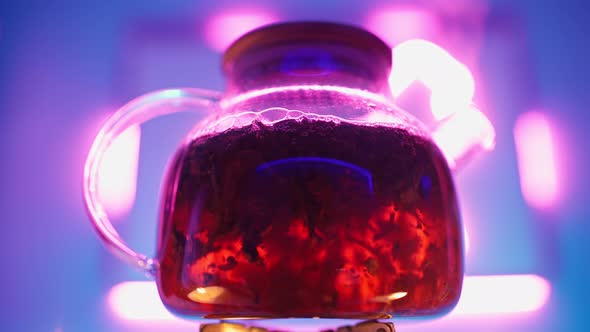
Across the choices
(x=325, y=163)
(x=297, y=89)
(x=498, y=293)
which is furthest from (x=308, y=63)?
(x=498, y=293)

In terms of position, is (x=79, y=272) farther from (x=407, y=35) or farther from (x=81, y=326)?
(x=407, y=35)

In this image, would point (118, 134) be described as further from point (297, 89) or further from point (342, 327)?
point (342, 327)

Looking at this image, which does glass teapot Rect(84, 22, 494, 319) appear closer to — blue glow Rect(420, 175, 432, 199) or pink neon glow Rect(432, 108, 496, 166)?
blue glow Rect(420, 175, 432, 199)

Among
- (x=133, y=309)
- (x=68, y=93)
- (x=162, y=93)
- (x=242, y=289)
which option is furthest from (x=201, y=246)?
(x=68, y=93)

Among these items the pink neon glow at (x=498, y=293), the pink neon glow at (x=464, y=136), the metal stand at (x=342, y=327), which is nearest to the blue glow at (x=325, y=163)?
the metal stand at (x=342, y=327)

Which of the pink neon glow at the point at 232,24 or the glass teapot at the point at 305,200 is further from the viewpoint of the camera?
the pink neon glow at the point at 232,24

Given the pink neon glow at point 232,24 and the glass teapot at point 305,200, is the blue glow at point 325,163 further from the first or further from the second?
the pink neon glow at point 232,24

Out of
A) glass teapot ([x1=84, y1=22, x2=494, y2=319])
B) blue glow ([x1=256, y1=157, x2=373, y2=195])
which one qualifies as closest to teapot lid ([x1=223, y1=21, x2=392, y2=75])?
glass teapot ([x1=84, y1=22, x2=494, y2=319])
